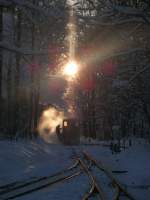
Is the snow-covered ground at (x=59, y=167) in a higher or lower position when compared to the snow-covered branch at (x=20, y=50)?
lower

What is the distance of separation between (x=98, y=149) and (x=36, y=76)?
479 inches

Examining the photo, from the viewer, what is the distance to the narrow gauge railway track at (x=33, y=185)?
1431 cm

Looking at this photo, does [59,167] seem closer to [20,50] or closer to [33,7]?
[20,50]

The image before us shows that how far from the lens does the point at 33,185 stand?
54.0 feet

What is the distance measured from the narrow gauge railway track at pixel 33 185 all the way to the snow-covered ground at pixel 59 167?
0.30m

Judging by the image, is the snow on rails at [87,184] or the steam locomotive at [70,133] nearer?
the snow on rails at [87,184]

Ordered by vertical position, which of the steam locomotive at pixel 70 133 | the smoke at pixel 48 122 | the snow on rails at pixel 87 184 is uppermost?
the smoke at pixel 48 122

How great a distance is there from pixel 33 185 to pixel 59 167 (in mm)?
6225

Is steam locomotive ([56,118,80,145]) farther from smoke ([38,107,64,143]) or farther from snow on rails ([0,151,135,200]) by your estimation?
snow on rails ([0,151,135,200])

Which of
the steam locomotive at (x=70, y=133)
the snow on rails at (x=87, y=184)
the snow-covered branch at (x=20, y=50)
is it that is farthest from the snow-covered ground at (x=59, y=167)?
the steam locomotive at (x=70, y=133)

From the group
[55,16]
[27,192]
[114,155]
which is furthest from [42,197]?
[114,155]

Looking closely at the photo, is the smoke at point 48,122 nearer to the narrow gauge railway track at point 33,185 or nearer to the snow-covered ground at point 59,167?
the snow-covered ground at point 59,167

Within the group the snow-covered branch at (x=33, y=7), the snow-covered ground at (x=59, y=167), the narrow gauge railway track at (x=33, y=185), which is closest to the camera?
the snow-covered branch at (x=33, y=7)

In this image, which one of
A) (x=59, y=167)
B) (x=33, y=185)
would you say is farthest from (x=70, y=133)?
(x=33, y=185)
